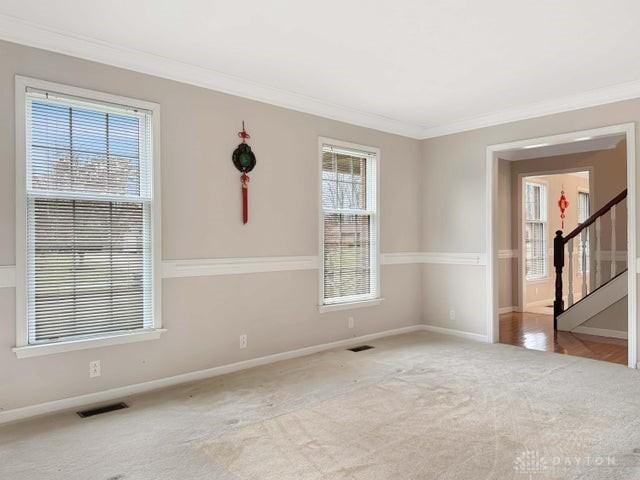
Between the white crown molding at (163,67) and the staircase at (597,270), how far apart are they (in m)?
3.16

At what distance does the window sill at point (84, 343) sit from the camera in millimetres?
3039

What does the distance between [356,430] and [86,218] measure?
7.79 feet

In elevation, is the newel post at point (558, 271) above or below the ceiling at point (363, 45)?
below

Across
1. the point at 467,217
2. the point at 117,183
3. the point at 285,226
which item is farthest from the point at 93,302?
the point at 467,217

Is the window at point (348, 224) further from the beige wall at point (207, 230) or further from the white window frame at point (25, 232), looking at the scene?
the white window frame at point (25, 232)

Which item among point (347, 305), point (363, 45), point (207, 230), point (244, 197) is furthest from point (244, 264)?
point (363, 45)

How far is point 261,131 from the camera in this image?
430 centimetres

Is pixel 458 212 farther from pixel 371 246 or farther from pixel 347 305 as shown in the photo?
pixel 347 305

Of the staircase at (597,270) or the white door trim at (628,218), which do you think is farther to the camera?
the staircase at (597,270)

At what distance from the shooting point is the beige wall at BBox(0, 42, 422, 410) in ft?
10.0

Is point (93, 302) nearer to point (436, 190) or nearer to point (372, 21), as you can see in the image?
point (372, 21)

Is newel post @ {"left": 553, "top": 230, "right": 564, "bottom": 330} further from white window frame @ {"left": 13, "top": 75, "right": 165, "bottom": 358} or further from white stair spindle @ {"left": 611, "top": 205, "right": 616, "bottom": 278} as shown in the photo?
white window frame @ {"left": 13, "top": 75, "right": 165, "bottom": 358}

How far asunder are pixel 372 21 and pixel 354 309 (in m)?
3.08

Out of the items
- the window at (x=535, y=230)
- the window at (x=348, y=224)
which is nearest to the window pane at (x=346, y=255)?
the window at (x=348, y=224)
